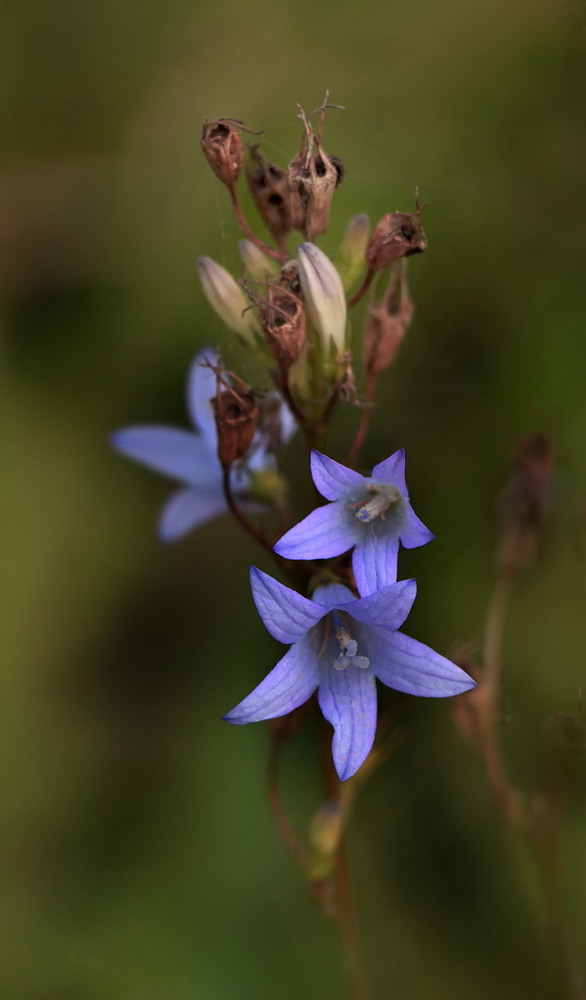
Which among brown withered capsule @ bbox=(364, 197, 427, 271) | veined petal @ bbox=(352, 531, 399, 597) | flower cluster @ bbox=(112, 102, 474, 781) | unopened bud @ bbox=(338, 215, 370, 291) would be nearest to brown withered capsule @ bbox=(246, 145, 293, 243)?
flower cluster @ bbox=(112, 102, 474, 781)

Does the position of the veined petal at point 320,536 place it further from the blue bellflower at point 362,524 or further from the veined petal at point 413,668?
the veined petal at point 413,668

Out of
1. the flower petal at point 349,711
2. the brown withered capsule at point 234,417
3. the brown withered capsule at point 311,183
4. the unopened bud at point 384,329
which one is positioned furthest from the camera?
the unopened bud at point 384,329

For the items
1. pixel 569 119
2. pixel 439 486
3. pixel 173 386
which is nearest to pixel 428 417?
pixel 439 486

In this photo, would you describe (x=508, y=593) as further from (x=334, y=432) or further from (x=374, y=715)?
(x=374, y=715)

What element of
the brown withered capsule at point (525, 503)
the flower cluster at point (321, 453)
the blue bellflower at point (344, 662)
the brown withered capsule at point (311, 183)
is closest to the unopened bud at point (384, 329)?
the flower cluster at point (321, 453)

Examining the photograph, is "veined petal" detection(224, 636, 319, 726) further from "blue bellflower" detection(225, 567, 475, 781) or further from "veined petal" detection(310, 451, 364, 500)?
"veined petal" detection(310, 451, 364, 500)

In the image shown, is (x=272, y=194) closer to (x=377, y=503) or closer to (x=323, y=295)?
(x=323, y=295)

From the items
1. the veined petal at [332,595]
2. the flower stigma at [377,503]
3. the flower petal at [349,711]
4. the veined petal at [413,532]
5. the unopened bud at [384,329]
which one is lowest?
the flower petal at [349,711]
